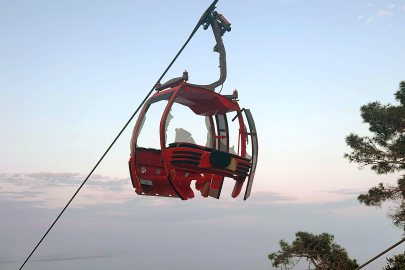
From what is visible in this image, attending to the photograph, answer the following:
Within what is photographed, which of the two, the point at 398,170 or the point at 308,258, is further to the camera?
the point at 308,258

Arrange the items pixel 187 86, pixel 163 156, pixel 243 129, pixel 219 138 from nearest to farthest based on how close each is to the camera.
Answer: pixel 163 156
pixel 187 86
pixel 243 129
pixel 219 138

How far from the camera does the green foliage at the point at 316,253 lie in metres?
18.2

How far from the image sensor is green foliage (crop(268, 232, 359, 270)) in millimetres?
18188

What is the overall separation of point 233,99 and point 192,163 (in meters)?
2.69

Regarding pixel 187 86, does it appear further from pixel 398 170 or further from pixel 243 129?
pixel 398 170

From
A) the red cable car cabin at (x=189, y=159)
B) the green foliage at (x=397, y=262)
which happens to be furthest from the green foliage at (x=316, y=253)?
the red cable car cabin at (x=189, y=159)

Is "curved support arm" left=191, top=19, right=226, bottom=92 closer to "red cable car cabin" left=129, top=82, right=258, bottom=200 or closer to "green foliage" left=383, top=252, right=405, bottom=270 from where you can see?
"red cable car cabin" left=129, top=82, right=258, bottom=200

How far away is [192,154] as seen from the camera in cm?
891

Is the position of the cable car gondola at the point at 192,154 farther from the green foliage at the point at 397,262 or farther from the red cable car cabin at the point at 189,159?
the green foliage at the point at 397,262

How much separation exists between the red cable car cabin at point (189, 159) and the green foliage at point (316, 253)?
9.78 m

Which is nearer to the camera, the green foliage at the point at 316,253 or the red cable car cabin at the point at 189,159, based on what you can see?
the red cable car cabin at the point at 189,159

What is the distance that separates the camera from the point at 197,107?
11.0 metres

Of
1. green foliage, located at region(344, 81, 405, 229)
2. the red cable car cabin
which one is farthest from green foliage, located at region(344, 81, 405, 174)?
the red cable car cabin

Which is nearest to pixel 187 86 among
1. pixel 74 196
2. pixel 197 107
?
pixel 197 107
